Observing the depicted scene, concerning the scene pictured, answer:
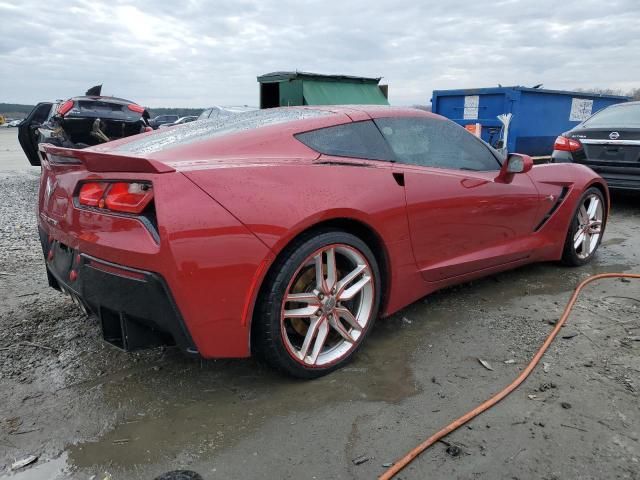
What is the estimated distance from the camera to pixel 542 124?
9.73 meters

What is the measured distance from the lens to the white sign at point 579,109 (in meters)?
10.5

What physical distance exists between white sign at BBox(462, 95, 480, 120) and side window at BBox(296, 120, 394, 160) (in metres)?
7.48

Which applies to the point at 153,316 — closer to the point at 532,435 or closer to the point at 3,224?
the point at 532,435

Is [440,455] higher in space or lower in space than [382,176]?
lower

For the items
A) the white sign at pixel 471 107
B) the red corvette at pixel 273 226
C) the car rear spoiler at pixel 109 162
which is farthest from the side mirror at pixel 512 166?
the white sign at pixel 471 107

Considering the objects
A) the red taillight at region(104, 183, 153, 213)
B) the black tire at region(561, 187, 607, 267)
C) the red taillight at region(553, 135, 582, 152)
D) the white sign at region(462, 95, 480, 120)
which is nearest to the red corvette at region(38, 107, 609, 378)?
the red taillight at region(104, 183, 153, 213)

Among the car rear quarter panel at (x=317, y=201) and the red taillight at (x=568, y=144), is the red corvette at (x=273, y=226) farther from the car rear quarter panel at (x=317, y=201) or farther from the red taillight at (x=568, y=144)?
the red taillight at (x=568, y=144)

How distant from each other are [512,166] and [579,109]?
8761 mm

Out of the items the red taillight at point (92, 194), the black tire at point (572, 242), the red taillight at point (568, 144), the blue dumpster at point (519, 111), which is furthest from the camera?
the blue dumpster at point (519, 111)

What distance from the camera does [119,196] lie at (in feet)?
6.73

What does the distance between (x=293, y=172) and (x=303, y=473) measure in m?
1.26

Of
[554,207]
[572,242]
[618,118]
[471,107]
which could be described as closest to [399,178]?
[554,207]

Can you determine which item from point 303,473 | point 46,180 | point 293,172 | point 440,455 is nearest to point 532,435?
point 440,455

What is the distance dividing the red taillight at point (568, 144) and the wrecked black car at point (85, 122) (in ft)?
22.4
